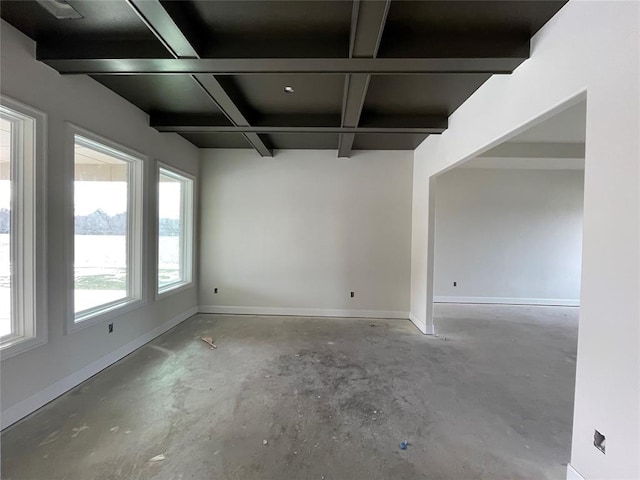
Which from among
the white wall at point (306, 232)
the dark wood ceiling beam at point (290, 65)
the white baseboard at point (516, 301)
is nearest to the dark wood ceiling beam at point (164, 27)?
the dark wood ceiling beam at point (290, 65)

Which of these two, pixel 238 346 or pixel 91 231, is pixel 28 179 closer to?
pixel 91 231

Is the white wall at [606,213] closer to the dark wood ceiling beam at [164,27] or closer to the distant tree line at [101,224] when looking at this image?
the dark wood ceiling beam at [164,27]

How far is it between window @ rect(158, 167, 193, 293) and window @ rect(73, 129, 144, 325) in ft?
1.59

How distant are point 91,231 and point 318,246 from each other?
10.2 ft

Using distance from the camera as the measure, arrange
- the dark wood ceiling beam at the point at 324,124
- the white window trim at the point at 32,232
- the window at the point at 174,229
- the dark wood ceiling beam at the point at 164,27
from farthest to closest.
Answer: the window at the point at 174,229
the dark wood ceiling beam at the point at 324,124
the white window trim at the point at 32,232
the dark wood ceiling beam at the point at 164,27

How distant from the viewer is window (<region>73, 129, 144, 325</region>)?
8.86 ft

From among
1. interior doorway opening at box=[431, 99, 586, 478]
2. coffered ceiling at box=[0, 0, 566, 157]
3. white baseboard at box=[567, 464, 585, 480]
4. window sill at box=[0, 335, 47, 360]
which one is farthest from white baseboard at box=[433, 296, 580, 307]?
window sill at box=[0, 335, 47, 360]

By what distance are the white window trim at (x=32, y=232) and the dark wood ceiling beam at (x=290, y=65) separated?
60cm

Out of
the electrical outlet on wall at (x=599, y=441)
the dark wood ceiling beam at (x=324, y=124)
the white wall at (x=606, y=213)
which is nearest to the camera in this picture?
the white wall at (x=606, y=213)

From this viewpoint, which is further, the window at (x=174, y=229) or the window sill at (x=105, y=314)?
Result: the window at (x=174, y=229)

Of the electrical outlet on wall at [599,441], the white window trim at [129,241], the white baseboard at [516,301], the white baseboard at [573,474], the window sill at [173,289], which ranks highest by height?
the white window trim at [129,241]

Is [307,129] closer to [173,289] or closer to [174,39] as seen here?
[174,39]

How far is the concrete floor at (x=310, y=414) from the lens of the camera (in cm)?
172

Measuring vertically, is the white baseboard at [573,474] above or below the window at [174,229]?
below
